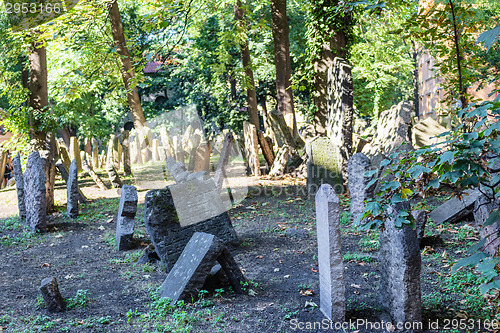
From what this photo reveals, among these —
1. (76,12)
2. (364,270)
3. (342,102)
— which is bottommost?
(364,270)

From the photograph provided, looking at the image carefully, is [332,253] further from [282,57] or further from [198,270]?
[282,57]

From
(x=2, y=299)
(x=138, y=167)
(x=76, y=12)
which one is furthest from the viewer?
(x=138, y=167)

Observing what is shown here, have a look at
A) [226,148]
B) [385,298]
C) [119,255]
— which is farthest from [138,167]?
[385,298]

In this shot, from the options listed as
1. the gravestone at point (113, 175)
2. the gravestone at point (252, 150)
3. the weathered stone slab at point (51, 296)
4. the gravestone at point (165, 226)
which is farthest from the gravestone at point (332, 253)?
the gravestone at point (113, 175)

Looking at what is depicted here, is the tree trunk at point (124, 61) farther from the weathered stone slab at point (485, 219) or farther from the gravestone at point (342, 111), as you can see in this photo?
the weathered stone slab at point (485, 219)

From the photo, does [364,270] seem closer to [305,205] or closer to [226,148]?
[305,205]

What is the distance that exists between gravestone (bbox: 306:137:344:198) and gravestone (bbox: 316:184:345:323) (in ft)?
19.7

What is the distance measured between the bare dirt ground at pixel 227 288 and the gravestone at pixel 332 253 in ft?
0.71

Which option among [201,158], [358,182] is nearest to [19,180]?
[201,158]

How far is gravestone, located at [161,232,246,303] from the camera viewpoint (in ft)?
15.3

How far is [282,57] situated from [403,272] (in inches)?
524

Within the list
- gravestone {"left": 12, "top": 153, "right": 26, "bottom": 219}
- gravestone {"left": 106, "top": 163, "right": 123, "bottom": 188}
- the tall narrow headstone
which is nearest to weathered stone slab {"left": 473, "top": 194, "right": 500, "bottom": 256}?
gravestone {"left": 12, "top": 153, "right": 26, "bottom": 219}

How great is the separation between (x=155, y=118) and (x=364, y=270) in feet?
78.6

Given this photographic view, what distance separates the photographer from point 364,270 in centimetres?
540
